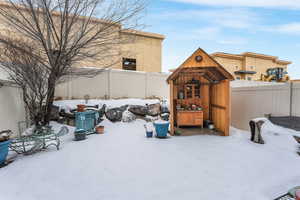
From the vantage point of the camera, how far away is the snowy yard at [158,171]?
78.6 inches

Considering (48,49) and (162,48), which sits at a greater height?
(162,48)

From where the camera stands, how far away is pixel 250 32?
7406 millimetres

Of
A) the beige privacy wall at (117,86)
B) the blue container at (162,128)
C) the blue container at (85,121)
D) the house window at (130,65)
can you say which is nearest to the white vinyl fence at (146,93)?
the beige privacy wall at (117,86)

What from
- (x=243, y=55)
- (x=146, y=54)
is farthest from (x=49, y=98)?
(x=243, y=55)

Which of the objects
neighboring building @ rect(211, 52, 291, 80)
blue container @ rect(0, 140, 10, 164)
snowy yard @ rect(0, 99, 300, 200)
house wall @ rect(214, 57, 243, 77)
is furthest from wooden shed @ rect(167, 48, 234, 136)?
house wall @ rect(214, 57, 243, 77)

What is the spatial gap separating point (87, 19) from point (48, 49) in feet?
5.69

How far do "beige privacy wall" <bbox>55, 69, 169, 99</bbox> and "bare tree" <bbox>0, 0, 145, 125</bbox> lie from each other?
160 centimetres

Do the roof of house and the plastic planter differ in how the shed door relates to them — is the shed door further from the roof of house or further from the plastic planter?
the roof of house

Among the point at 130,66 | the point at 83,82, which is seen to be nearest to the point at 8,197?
the point at 83,82

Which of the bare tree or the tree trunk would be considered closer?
the bare tree

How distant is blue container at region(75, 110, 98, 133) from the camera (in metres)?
4.93

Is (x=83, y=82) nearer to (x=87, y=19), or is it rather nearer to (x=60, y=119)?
(x=60, y=119)

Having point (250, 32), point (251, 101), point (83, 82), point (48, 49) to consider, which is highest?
point (250, 32)

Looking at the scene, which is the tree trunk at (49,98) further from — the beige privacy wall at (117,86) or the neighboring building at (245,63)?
the neighboring building at (245,63)
